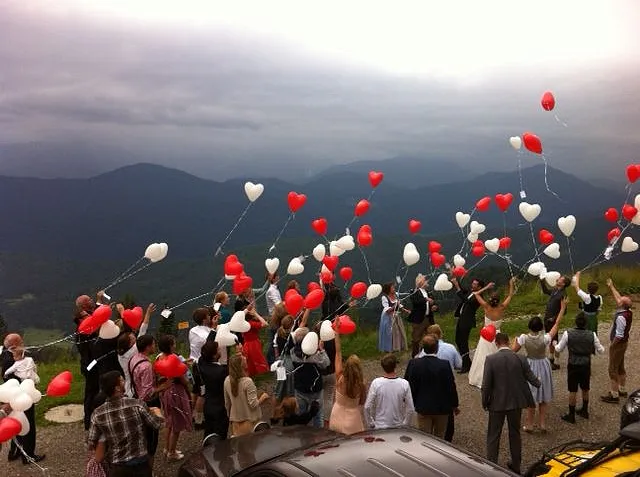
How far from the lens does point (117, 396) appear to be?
179 inches

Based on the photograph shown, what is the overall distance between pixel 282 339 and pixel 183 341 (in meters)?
6.92

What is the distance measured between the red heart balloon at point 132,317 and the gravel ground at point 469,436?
1.57 metres

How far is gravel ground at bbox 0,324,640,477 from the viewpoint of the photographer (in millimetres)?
6285

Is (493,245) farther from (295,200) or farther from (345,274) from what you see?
(295,200)

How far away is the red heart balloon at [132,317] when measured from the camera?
22.5 feet

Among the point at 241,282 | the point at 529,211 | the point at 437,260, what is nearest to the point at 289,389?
the point at 241,282

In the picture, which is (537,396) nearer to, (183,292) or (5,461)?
(5,461)

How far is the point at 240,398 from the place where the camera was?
5617 mm

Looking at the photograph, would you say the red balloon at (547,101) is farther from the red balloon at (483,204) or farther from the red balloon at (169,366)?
the red balloon at (169,366)

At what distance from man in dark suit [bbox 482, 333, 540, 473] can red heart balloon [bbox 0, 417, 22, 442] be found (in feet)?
14.5

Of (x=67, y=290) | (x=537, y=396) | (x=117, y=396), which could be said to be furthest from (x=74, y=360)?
(x=67, y=290)

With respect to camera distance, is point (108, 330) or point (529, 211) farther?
point (529, 211)

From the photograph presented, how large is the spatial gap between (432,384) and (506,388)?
0.78 m

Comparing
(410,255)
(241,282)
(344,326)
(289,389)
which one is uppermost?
(410,255)
